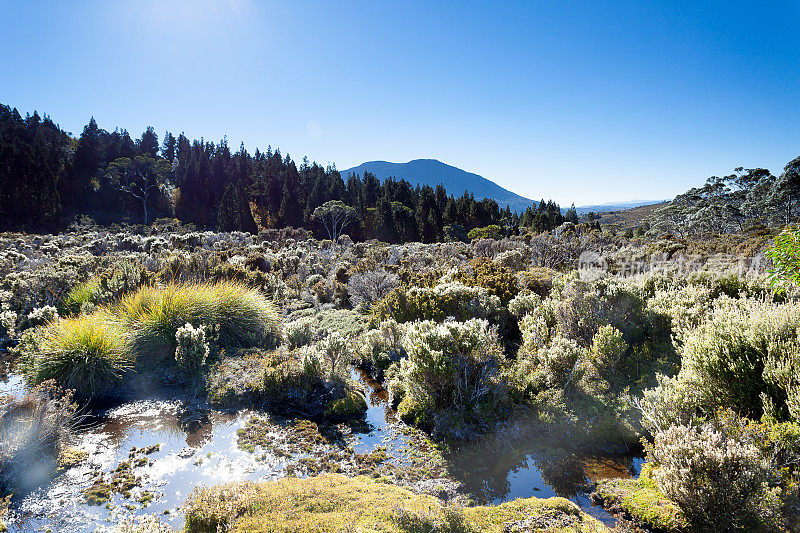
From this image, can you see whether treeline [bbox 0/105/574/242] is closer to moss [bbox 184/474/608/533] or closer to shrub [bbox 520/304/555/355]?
shrub [bbox 520/304/555/355]

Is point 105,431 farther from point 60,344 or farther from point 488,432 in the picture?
point 488,432

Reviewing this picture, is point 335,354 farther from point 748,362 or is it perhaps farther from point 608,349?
point 748,362

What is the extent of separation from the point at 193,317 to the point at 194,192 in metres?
66.1

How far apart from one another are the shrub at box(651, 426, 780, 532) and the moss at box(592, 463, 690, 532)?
161 millimetres

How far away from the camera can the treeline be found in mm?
47031

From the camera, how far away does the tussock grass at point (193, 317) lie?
7.69 metres

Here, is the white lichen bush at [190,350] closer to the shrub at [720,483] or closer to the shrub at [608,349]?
the shrub at [608,349]

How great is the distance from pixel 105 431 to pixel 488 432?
222 inches

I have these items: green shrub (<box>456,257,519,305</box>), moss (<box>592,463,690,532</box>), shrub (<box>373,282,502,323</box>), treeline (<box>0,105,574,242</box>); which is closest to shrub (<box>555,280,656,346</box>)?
shrub (<box>373,282,502,323</box>)

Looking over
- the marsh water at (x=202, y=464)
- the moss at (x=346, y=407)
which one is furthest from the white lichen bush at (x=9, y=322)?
the moss at (x=346, y=407)

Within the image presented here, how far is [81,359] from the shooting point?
6504mm

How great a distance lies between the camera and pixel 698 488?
3.32 meters

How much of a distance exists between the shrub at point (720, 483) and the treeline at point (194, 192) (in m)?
47.6

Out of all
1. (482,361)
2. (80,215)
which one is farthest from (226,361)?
(80,215)
